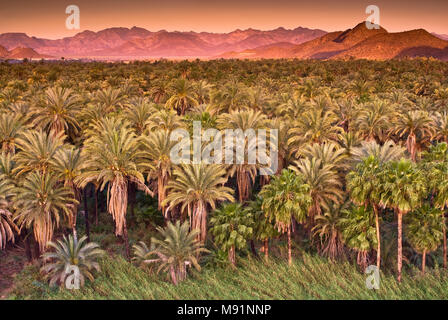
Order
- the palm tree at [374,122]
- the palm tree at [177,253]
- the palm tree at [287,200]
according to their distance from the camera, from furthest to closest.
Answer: the palm tree at [374,122], the palm tree at [177,253], the palm tree at [287,200]

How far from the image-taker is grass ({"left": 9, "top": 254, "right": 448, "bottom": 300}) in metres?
36.2

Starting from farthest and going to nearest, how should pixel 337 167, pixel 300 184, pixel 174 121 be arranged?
pixel 174 121, pixel 337 167, pixel 300 184

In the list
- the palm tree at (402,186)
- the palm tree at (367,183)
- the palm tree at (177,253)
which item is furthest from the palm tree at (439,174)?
the palm tree at (177,253)

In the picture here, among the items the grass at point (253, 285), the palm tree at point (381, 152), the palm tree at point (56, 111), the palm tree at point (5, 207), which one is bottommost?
the grass at point (253, 285)

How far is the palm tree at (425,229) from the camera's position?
3622cm

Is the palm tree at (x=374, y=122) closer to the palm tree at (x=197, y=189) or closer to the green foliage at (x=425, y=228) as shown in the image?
the green foliage at (x=425, y=228)

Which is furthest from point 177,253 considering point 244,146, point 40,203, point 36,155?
point 36,155

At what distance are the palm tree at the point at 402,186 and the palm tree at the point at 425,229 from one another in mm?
3125

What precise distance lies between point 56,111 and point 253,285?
3369cm

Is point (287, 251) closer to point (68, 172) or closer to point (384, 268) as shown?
point (384, 268)

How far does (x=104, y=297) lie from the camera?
3634 cm

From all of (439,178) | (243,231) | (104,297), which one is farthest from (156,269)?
(439,178)

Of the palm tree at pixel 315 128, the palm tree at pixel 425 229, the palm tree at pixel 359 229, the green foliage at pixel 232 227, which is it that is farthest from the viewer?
the palm tree at pixel 315 128
